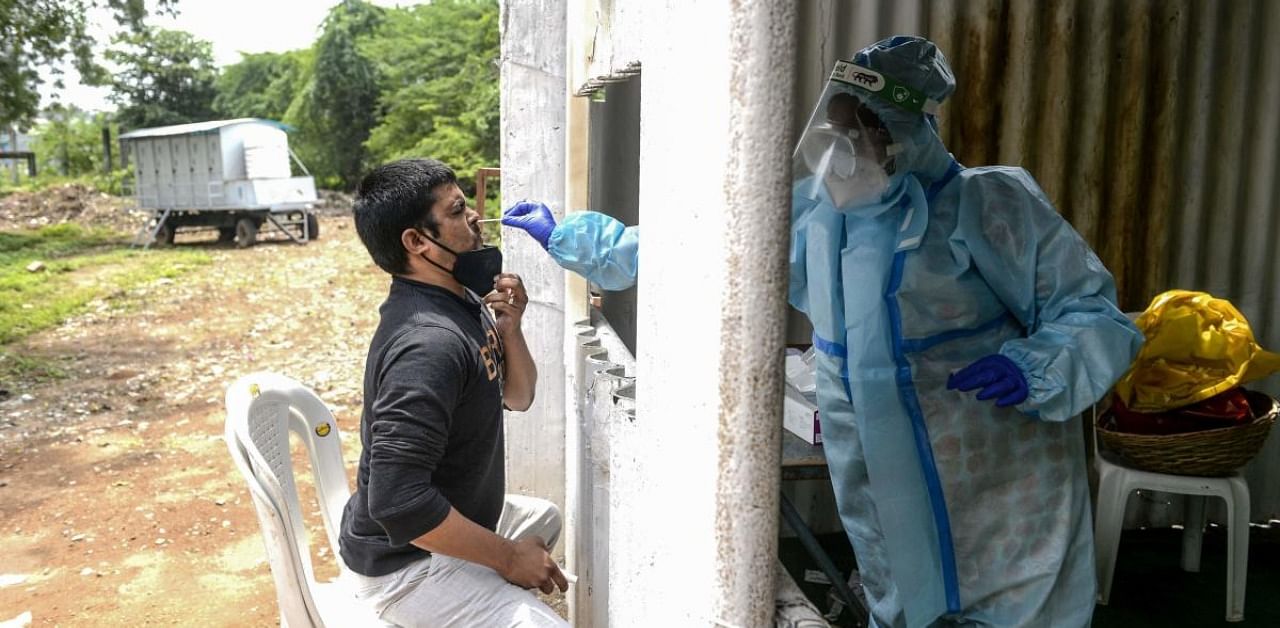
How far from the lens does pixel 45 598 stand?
4.66 metres

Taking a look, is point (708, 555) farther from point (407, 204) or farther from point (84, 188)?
point (84, 188)

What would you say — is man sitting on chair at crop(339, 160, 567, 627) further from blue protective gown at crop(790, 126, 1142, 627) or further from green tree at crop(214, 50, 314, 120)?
green tree at crop(214, 50, 314, 120)

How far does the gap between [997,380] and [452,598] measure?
1.34 m

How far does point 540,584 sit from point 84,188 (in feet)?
94.8

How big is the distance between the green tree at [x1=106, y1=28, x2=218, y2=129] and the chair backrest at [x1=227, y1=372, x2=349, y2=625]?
106 ft

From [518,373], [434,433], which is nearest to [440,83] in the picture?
[518,373]

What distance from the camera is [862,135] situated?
7.65 feet

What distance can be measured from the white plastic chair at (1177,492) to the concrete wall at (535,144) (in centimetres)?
225

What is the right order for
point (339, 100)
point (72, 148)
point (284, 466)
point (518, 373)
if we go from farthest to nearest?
point (72, 148) < point (339, 100) < point (518, 373) < point (284, 466)

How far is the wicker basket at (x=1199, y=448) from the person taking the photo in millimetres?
3453

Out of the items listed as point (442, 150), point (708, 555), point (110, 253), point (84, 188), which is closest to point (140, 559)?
point (708, 555)

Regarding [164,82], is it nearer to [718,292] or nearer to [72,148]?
[72,148]

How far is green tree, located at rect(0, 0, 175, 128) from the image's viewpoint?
16.4m

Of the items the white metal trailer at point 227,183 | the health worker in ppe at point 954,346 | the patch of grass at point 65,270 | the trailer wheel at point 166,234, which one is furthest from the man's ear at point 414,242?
the trailer wheel at point 166,234
